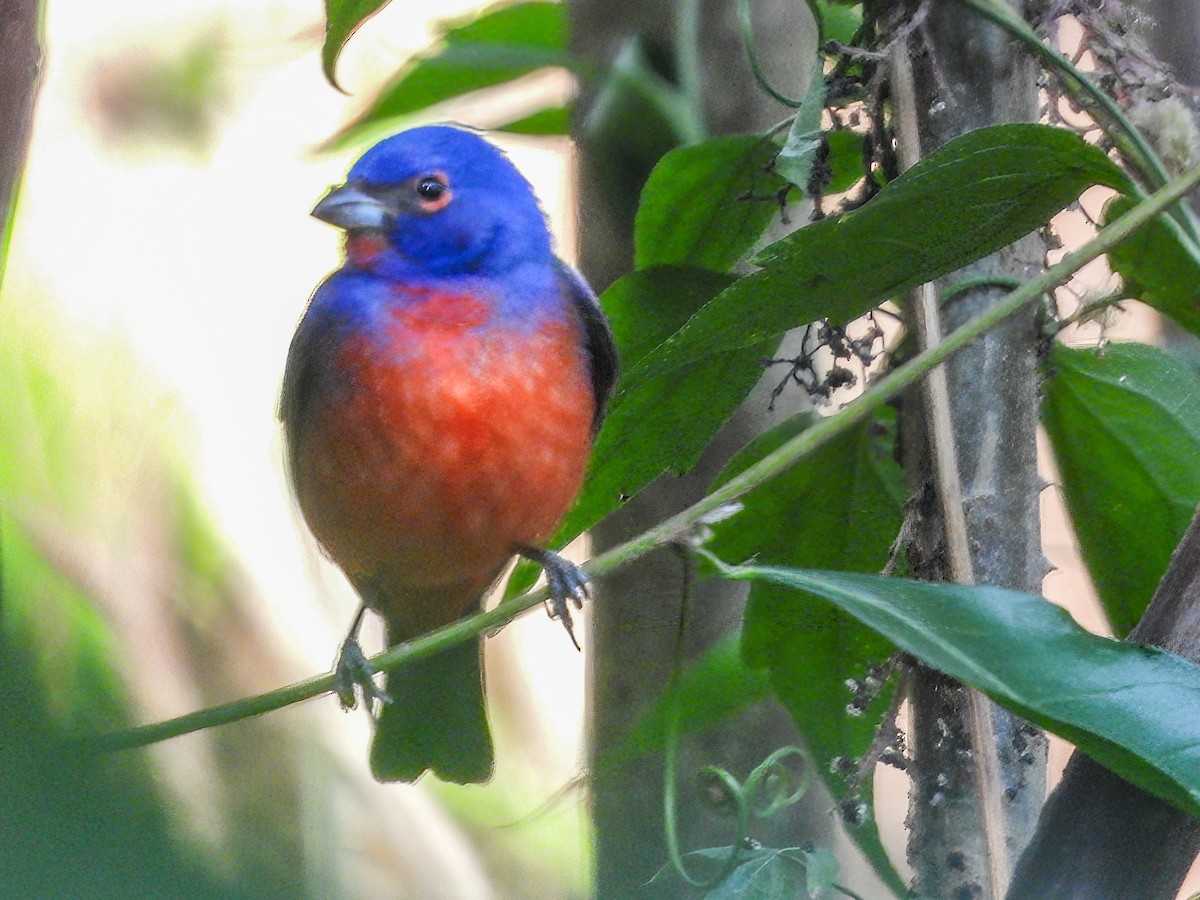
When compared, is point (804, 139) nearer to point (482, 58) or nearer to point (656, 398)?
point (656, 398)

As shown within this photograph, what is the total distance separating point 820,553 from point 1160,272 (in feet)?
1.22

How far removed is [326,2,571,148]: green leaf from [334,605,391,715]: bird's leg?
61cm

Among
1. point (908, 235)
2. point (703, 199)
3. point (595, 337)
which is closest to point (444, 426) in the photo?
point (595, 337)

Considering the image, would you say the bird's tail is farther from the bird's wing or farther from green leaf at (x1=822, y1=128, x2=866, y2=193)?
green leaf at (x1=822, y1=128, x2=866, y2=193)

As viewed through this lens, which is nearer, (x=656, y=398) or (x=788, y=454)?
(x=788, y=454)

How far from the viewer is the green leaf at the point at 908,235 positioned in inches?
33.9

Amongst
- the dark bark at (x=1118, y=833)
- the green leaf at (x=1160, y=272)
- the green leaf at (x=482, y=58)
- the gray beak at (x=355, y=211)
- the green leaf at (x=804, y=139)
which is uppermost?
the green leaf at (x=482, y=58)

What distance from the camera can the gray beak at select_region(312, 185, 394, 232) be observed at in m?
0.96

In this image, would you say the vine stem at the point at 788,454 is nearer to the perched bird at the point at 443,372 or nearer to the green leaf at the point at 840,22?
the perched bird at the point at 443,372

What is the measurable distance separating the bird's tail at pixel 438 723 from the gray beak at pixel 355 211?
13.7 inches

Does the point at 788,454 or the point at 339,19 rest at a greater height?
the point at 339,19

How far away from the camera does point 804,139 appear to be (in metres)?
0.99

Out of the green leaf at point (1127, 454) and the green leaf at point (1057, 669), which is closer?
the green leaf at point (1057, 669)

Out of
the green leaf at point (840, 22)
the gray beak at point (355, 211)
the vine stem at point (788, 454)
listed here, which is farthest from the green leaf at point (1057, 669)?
the green leaf at point (840, 22)
